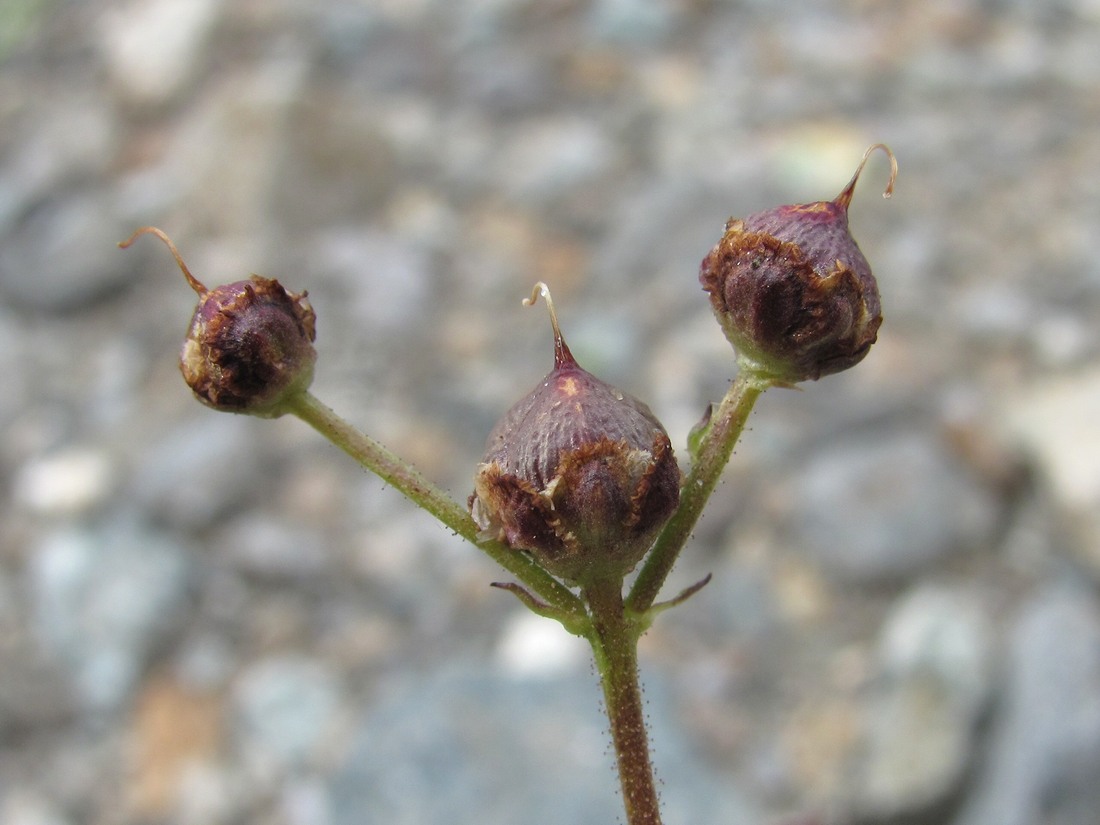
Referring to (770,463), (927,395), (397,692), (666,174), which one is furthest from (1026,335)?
(397,692)

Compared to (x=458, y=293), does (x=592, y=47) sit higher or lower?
higher

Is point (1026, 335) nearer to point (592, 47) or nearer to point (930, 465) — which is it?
point (930, 465)

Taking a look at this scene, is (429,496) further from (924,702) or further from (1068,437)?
(1068,437)

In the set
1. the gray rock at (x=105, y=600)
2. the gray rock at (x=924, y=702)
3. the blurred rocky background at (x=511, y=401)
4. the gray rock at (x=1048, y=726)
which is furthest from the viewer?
the gray rock at (x=105, y=600)

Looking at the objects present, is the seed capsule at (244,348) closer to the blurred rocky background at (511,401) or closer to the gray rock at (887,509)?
the blurred rocky background at (511,401)

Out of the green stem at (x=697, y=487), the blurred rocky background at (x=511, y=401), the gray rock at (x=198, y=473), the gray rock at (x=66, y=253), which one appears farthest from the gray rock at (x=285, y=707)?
the green stem at (x=697, y=487)

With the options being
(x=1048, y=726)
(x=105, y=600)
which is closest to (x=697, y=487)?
(x=1048, y=726)
